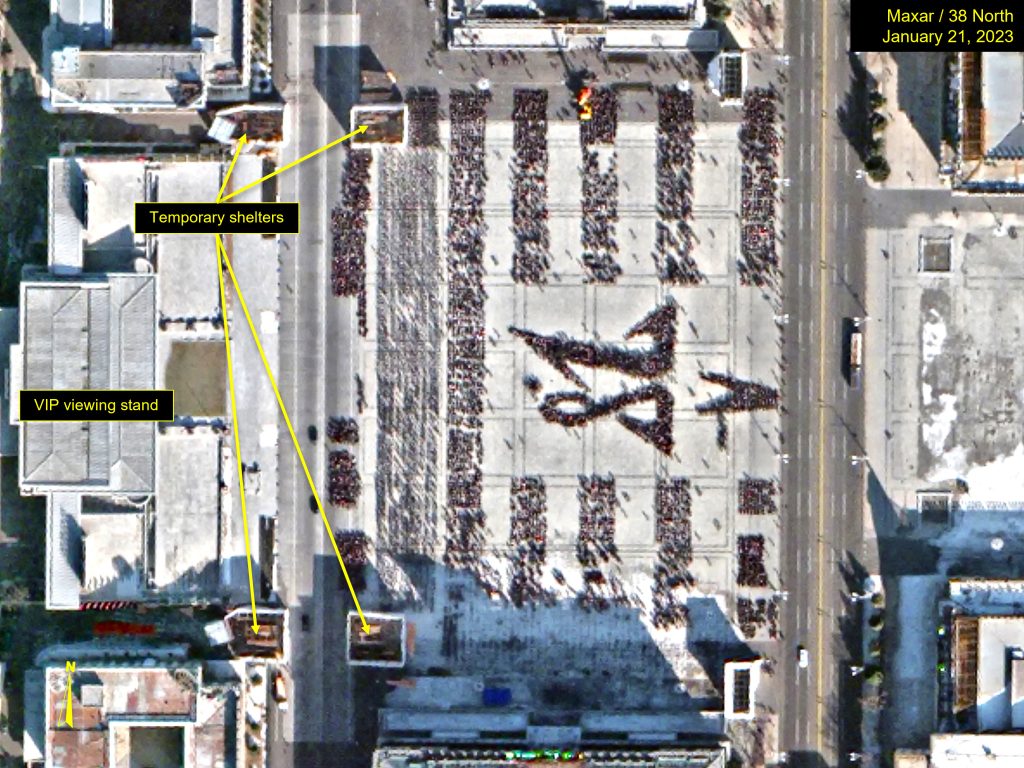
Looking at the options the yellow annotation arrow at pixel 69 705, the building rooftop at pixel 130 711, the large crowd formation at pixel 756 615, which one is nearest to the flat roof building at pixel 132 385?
the yellow annotation arrow at pixel 69 705

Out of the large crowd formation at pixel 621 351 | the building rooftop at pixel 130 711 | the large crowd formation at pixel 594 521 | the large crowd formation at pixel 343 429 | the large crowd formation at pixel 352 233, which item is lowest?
the building rooftop at pixel 130 711

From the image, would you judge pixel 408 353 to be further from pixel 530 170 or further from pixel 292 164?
pixel 292 164

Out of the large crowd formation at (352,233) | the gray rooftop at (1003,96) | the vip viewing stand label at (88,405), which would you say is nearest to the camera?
the vip viewing stand label at (88,405)

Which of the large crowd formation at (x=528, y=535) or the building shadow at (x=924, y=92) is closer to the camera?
the building shadow at (x=924, y=92)

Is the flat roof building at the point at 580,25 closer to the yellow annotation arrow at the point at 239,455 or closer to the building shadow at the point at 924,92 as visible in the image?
the building shadow at the point at 924,92

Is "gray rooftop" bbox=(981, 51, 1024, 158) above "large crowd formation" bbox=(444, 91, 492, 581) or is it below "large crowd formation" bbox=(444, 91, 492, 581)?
above

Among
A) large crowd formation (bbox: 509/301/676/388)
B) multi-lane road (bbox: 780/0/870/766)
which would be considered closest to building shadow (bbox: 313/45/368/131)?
large crowd formation (bbox: 509/301/676/388)

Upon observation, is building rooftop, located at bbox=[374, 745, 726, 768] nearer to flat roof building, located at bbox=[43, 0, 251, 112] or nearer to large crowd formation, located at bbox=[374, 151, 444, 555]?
large crowd formation, located at bbox=[374, 151, 444, 555]
